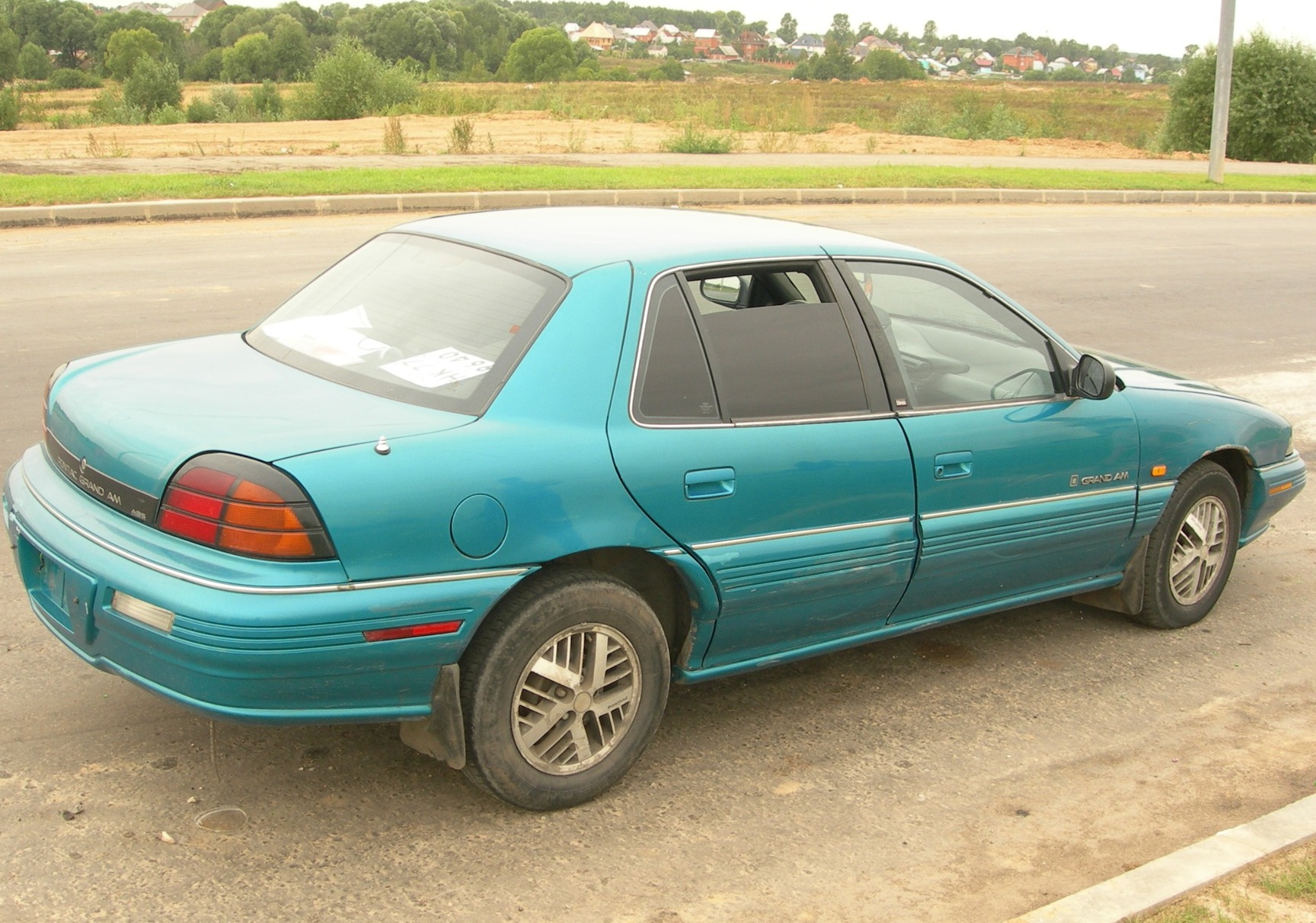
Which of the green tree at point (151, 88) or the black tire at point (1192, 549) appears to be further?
the green tree at point (151, 88)

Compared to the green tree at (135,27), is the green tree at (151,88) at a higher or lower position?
lower

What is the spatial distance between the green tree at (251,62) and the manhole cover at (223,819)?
7787 cm

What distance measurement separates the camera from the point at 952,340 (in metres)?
4.86

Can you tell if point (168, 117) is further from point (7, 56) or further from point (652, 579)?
point (7, 56)

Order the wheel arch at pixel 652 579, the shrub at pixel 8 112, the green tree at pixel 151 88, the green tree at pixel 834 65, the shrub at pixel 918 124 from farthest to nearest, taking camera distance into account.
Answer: the green tree at pixel 834 65
the shrub at pixel 918 124
the green tree at pixel 151 88
the shrub at pixel 8 112
the wheel arch at pixel 652 579

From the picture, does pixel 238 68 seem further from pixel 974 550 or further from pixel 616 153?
pixel 974 550

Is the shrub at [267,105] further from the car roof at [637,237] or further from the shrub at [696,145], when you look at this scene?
the car roof at [637,237]

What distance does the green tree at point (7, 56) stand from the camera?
66.2 m

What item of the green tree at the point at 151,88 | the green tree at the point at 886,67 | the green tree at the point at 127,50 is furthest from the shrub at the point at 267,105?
the green tree at the point at 886,67

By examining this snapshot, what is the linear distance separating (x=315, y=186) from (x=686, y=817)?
1564cm

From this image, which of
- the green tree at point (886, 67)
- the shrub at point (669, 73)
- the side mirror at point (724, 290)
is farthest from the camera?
the green tree at point (886, 67)

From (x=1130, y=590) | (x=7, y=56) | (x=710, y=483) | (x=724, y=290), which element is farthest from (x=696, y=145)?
(x=7, y=56)

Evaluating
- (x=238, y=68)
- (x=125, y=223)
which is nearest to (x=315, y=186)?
(x=125, y=223)

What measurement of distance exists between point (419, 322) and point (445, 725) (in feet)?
4.02
